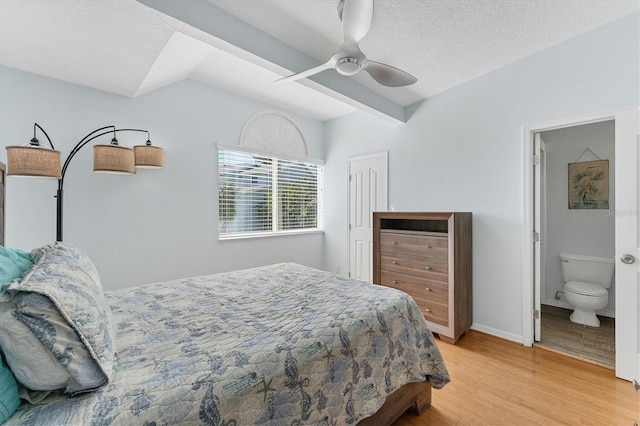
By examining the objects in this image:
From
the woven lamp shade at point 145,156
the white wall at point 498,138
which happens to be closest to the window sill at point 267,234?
the woven lamp shade at point 145,156

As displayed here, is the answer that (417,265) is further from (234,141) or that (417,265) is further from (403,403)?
(234,141)

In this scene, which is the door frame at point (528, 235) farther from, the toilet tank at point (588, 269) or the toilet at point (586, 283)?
the toilet tank at point (588, 269)

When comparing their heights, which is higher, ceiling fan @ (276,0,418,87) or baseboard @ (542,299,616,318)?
ceiling fan @ (276,0,418,87)

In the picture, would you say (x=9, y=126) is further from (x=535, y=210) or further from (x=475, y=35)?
(x=535, y=210)

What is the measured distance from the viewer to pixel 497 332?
9.32 feet

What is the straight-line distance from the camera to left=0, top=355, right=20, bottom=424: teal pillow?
72cm

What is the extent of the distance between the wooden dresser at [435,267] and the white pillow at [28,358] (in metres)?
2.77

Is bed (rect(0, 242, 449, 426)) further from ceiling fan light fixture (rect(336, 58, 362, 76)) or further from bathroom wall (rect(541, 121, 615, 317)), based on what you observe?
bathroom wall (rect(541, 121, 615, 317))

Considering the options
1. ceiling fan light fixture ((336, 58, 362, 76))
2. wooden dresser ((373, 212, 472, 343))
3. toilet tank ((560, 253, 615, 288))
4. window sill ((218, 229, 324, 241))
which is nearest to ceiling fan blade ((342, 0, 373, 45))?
ceiling fan light fixture ((336, 58, 362, 76))

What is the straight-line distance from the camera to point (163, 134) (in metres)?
2.99

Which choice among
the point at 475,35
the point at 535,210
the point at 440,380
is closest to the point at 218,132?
the point at 475,35

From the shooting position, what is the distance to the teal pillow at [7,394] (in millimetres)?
722

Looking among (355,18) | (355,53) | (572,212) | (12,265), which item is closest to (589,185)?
(572,212)

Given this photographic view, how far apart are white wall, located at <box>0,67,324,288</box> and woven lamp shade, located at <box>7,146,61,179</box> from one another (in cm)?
67
